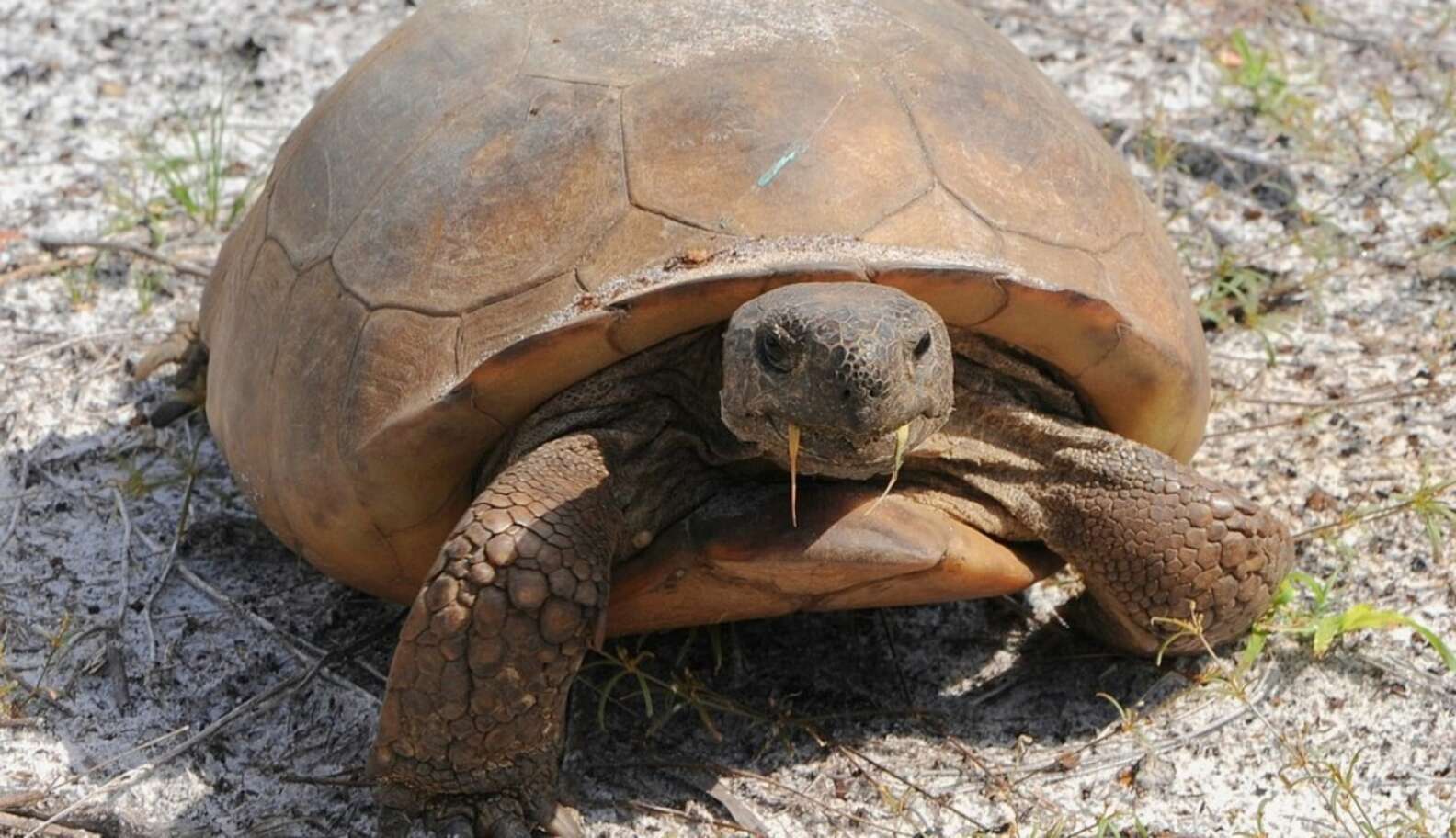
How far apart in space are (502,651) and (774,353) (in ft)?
2.40

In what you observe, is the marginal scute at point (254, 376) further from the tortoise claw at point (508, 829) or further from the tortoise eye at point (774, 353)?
the tortoise eye at point (774, 353)

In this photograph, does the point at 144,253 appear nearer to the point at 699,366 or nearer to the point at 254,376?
the point at 254,376

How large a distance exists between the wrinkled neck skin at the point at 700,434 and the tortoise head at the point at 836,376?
0.18 metres

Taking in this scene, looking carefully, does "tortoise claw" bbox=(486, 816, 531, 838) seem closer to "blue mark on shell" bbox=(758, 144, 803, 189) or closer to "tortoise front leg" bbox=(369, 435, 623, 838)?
"tortoise front leg" bbox=(369, 435, 623, 838)

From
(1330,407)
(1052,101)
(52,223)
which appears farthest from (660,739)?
(52,223)

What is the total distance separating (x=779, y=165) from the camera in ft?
11.4

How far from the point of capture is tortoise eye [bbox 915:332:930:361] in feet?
10.2

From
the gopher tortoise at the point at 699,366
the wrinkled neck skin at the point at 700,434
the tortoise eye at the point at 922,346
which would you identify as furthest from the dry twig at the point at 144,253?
the tortoise eye at the point at 922,346

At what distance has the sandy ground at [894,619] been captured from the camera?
3559mm

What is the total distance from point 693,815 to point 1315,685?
1365 mm

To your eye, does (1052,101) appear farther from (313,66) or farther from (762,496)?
(313,66)

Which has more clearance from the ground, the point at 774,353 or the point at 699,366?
the point at 774,353

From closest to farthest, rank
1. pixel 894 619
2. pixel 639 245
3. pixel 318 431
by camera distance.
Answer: pixel 639 245 → pixel 318 431 → pixel 894 619

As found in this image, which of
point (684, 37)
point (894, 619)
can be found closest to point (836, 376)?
point (684, 37)
